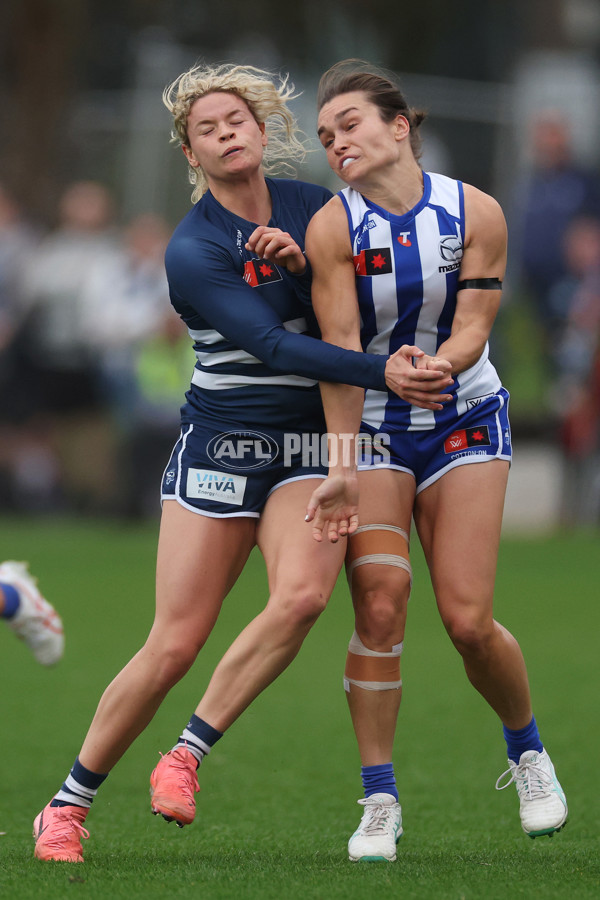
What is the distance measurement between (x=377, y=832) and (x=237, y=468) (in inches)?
45.6

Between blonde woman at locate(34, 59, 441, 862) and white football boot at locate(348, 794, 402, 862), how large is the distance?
0.51 meters

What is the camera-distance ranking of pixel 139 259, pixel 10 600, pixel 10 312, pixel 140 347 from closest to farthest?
pixel 10 600 < pixel 139 259 < pixel 140 347 < pixel 10 312

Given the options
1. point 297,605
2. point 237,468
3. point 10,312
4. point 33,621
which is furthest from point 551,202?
point 297,605

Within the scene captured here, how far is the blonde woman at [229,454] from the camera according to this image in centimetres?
417

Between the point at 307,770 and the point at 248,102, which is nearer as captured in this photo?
the point at 248,102

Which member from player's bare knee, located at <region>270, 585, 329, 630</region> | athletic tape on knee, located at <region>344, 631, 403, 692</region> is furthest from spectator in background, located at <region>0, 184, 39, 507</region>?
player's bare knee, located at <region>270, 585, 329, 630</region>

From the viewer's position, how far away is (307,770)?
18.9 feet

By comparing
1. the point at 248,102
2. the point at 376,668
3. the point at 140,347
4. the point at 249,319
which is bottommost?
the point at 376,668

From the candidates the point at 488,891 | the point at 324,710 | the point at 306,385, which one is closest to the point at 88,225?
the point at 324,710

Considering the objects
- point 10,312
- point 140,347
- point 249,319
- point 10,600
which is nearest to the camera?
point 249,319

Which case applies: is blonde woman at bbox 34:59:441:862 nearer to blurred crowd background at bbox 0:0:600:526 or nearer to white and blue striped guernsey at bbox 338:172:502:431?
white and blue striped guernsey at bbox 338:172:502:431

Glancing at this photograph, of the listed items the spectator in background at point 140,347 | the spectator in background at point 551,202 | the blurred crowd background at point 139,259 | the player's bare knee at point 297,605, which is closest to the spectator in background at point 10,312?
the blurred crowd background at point 139,259

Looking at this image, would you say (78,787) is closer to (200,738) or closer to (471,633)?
(200,738)

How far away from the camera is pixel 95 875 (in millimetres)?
4016
